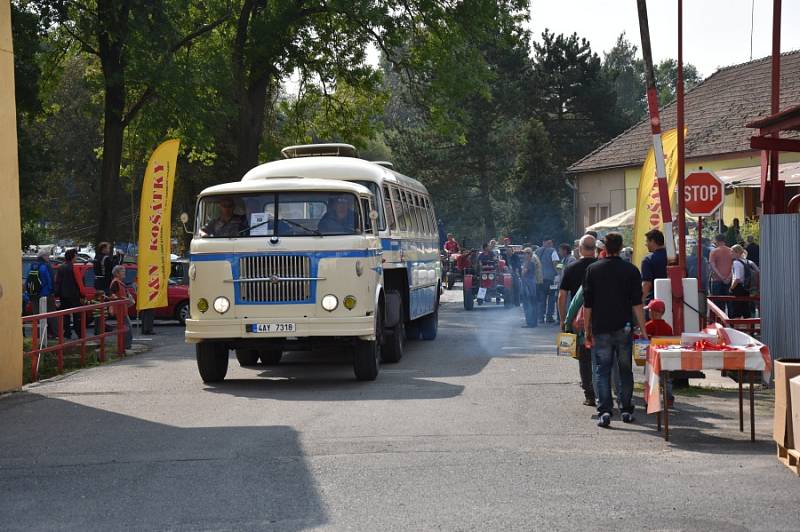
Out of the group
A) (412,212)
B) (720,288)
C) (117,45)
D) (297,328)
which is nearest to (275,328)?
(297,328)

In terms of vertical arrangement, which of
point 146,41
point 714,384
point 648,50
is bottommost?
point 714,384

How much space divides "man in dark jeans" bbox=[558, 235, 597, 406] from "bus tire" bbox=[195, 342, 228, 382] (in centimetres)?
511

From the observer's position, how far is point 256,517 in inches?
301

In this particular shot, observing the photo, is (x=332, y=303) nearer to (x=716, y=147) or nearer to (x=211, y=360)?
(x=211, y=360)

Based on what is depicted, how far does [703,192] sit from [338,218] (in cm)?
608

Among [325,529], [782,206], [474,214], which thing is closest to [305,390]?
[782,206]

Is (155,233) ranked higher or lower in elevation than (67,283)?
higher

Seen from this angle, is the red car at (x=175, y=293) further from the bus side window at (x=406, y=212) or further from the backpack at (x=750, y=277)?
the backpack at (x=750, y=277)

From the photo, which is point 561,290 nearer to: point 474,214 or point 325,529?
point 325,529

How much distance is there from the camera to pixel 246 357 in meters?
18.7

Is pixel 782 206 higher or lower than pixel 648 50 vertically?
lower

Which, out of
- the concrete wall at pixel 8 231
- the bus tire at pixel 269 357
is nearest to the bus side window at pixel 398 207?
the bus tire at pixel 269 357

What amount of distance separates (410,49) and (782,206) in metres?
25.9

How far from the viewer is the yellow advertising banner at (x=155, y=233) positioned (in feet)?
Result: 75.5
